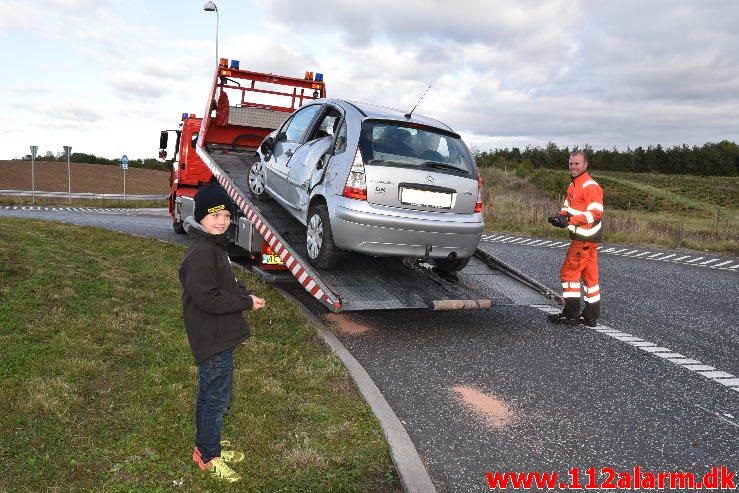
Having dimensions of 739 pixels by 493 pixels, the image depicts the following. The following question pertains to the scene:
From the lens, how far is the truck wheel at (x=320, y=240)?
244 inches

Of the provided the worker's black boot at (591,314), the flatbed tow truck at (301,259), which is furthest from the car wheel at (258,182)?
the worker's black boot at (591,314)

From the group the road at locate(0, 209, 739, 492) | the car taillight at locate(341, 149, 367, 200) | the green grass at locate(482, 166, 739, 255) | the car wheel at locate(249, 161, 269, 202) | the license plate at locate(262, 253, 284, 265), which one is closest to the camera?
the road at locate(0, 209, 739, 492)

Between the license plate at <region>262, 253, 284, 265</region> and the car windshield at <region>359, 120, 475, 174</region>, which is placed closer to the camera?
the car windshield at <region>359, 120, 475, 174</region>

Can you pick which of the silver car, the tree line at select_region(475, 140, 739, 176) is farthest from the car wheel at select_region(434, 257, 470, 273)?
the tree line at select_region(475, 140, 739, 176)

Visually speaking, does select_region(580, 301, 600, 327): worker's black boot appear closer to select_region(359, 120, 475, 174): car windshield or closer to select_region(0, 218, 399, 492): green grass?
select_region(359, 120, 475, 174): car windshield

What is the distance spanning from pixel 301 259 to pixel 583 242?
10.1 feet

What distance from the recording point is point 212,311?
3141 millimetres

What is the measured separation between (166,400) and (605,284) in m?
7.52

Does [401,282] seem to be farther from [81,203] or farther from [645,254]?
[81,203]

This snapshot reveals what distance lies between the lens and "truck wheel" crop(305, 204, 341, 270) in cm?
619

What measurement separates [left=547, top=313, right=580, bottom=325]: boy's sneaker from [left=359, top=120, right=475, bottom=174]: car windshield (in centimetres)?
209

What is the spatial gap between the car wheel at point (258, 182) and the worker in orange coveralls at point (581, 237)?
12.0 ft

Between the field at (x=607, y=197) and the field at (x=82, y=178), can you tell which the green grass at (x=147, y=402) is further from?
the field at (x=82, y=178)

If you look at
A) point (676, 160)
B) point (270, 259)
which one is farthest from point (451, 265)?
point (676, 160)
